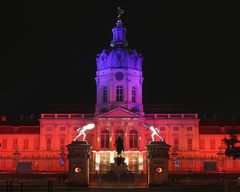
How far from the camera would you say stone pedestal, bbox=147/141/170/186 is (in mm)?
33406

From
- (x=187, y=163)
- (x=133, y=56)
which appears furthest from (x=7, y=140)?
(x=187, y=163)

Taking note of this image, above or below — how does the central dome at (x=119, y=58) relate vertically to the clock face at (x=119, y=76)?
above

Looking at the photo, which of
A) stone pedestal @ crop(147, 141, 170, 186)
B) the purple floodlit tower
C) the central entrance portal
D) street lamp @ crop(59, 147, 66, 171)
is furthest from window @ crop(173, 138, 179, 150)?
stone pedestal @ crop(147, 141, 170, 186)

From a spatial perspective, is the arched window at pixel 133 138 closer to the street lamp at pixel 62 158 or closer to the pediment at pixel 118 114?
the pediment at pixel 118 114

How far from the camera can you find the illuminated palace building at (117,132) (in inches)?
2746

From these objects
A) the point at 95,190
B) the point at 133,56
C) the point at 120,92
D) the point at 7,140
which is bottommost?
the point at 95,190

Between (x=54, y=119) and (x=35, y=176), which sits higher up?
(x=54, y=119)

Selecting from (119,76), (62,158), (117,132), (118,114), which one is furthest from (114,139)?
(119,76)

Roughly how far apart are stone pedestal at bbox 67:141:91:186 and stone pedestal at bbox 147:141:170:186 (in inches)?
181

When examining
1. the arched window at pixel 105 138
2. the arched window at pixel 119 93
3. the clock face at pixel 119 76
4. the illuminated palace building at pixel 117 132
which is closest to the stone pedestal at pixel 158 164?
the illuminated palace building at pixel 117 132

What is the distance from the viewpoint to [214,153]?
237 feet

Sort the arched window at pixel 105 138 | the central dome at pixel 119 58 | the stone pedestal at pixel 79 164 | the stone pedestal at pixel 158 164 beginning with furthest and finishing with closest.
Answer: the central dome at pixel 119 58, the arched window at pixel 105 138, the stone pedestal at pixel 158 164, the stone pedestal at pixel 79 164

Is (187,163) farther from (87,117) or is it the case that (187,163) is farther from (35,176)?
(35,176)

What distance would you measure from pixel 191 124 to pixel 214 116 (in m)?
9.33
